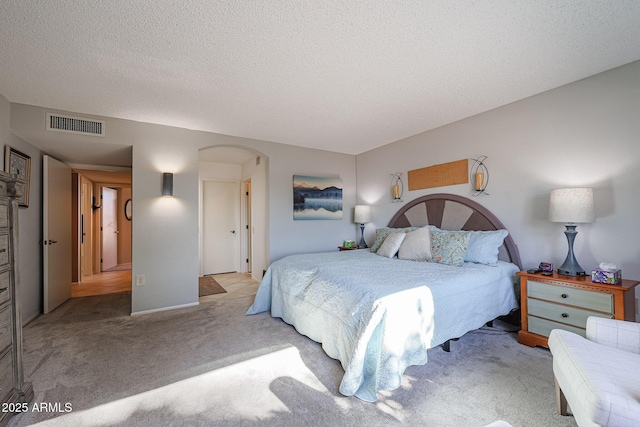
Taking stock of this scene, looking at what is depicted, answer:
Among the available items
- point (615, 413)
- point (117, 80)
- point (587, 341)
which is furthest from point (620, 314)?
point (117, 80)

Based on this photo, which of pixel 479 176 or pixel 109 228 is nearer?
pixel 479 176

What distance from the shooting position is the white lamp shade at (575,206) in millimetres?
2167

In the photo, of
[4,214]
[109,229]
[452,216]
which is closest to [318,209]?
[452,216]

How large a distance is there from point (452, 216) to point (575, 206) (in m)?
1.30

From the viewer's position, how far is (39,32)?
176 cm

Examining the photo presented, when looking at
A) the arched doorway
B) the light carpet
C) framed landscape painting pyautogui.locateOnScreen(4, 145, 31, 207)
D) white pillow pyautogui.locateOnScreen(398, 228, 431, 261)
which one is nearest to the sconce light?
framed landscape painting pyautogui.locateOnScreen(4, 145, 31, 207)

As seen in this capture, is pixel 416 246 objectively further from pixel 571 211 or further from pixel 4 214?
pixel 4 214

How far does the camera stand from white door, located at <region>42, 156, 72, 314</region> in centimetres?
331

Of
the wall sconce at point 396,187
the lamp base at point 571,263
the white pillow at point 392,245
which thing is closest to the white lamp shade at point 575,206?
the lamp base at point 571,263

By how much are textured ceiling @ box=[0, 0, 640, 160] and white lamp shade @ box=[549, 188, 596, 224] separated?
104 cm

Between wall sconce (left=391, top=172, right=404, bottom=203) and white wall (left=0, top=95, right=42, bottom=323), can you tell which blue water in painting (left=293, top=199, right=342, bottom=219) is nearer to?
wall sconce (left=391, top=172, right=404, bottom=203)

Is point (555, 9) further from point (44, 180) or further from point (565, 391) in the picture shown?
point (44, 180)

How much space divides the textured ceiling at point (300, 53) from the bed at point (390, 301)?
60.5 inches

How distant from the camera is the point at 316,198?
4.57m
